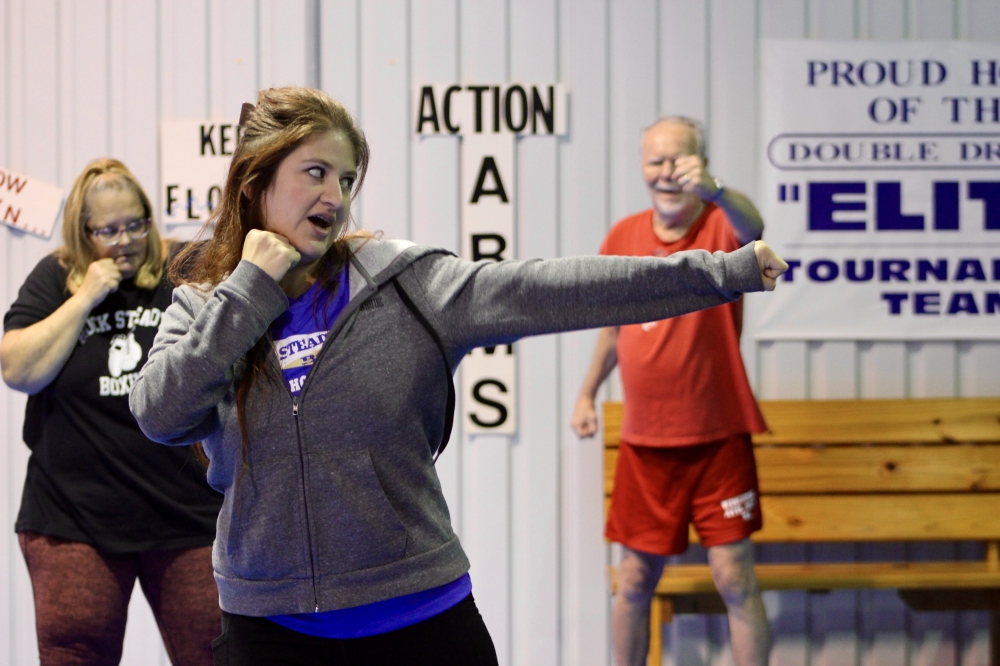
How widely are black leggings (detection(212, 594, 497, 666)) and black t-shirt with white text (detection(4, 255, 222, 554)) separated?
1.06 m

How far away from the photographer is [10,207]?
12.8 ft

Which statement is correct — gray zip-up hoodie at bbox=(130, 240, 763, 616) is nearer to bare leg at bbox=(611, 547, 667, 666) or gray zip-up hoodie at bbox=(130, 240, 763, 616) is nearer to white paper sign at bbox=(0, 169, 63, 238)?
bare leg at bbox=(611, 547, 667, 666)

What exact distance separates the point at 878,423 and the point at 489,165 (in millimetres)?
1752

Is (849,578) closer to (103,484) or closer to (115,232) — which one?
(103,484)

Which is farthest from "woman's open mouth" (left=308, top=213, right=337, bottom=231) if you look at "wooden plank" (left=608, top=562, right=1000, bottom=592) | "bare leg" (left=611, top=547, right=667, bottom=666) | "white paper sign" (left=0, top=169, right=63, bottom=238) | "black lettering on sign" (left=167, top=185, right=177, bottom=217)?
"white paper sign" (left=0, top=169, right=63, bottom=238)

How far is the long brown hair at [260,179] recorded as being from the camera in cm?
143

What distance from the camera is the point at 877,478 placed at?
357cm

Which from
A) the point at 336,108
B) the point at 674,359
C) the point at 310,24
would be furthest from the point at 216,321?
the point at 310,24

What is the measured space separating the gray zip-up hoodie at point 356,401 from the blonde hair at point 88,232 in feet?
4.03

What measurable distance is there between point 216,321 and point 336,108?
1.30 feet

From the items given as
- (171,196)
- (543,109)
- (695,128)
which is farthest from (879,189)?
(171,196)

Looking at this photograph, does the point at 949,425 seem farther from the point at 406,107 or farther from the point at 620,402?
the point at 406,107

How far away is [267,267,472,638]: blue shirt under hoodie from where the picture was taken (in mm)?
1388

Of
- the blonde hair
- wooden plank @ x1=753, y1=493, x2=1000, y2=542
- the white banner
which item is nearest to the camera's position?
the blonde hair
